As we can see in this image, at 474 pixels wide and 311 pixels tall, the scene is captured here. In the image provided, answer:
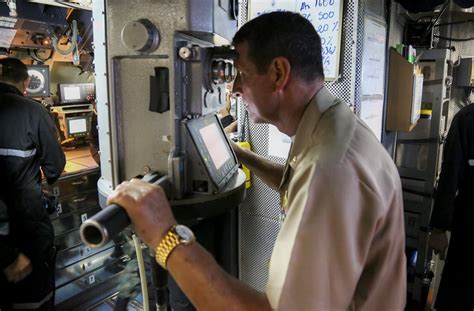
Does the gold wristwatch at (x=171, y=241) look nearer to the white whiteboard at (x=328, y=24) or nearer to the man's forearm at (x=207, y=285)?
the man's forearm at (x=207, y=285)

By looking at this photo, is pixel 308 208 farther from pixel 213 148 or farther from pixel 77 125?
pixel 77 125

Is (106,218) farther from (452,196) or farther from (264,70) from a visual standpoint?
(452,196)

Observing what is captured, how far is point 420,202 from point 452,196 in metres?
0.66

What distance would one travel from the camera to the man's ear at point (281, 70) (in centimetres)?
109

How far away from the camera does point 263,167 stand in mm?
1768

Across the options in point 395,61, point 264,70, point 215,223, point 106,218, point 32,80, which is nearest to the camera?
point 106,218

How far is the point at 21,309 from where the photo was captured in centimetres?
291

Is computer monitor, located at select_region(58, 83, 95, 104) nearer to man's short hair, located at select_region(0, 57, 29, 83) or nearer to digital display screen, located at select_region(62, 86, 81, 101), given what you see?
digital display screen, located at select_region(62, 86, 81, 101)

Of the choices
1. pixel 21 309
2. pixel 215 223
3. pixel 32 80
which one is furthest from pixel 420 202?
pixel 32 80

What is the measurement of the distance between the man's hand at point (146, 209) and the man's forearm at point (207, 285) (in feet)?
0.23

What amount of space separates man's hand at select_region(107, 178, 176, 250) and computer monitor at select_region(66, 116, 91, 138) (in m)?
3.43

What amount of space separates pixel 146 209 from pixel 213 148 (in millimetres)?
405

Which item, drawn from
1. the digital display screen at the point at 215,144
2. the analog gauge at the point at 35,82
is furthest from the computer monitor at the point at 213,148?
the analog gauge at the point at 35,82

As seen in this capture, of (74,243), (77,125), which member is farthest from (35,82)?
(74,243)
